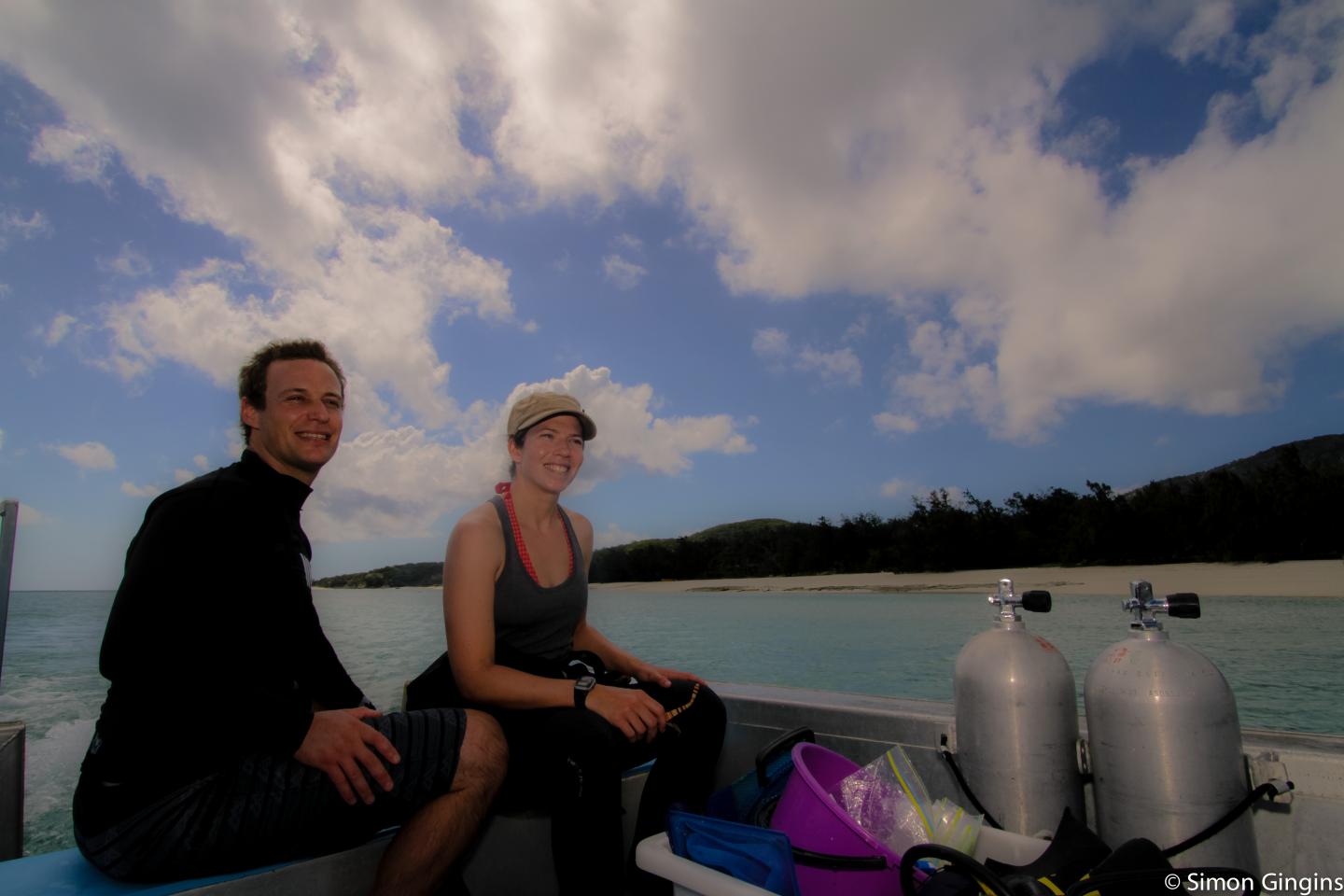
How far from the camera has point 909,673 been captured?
296 inches

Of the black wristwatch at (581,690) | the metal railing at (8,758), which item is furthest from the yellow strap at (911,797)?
the metal railing at (8,758)

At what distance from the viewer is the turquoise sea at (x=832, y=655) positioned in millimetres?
4965

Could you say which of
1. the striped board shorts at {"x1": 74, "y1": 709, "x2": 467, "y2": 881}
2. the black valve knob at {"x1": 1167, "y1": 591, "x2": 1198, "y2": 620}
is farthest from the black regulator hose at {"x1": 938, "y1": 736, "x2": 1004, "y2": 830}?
the striped board shorts at {"x1": 74, "y1": 709, "x2": 467, "y2": 881}

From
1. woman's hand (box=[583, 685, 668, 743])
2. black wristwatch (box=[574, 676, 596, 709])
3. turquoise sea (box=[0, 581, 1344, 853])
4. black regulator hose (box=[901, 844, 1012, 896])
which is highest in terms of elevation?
black wristwatch (box=[574, 676, 596, 709])

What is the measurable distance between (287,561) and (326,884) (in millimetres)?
620

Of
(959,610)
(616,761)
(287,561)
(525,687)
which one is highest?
(287,561)

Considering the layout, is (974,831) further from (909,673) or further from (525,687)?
(909,673)

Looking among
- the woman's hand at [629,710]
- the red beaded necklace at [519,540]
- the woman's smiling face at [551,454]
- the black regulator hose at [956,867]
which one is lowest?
the black regulator hose at [956,867]

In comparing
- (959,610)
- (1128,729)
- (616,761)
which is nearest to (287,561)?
(616,761)

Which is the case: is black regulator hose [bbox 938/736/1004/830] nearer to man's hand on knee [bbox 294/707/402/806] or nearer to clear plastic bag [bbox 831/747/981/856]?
clear plastic bag [bbox 831/747/981/856]

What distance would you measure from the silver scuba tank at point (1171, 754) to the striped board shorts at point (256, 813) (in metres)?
1.29

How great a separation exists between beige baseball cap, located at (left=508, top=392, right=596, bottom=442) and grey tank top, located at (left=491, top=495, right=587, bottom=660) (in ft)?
0.70

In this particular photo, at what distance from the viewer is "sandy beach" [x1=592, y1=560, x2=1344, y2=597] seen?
16.8 meters

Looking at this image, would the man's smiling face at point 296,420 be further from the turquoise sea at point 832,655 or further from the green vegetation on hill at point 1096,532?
the green vegetation on hill at point 1096,532
